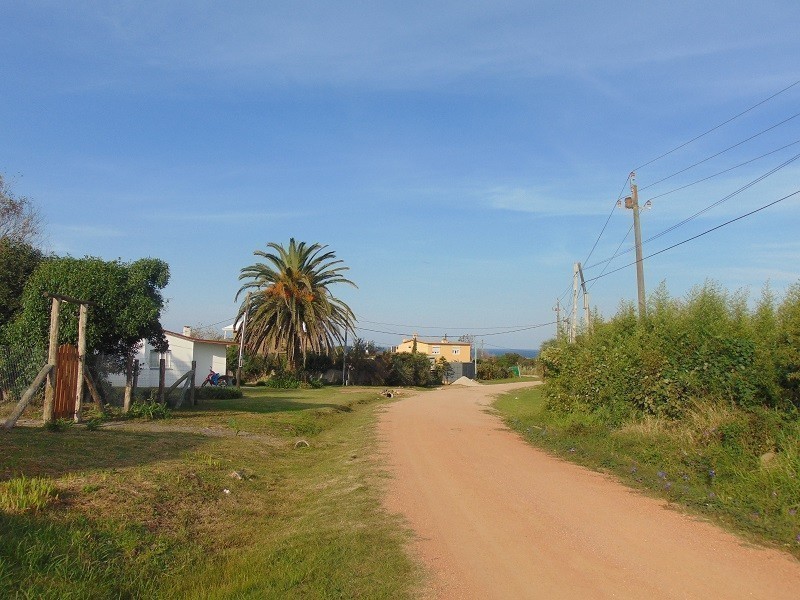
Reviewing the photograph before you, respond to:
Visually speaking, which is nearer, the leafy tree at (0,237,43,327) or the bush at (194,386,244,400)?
the leafy tree at (0,237,43,327)

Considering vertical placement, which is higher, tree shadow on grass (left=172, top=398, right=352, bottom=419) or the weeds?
tree shadow on grass (left=172, top=398, right=352, bottom=419)

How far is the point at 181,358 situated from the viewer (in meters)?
43.6

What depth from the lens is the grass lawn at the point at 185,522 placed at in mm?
6461

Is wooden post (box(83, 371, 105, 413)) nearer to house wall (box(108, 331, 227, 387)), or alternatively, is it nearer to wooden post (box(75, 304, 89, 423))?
wooden post (box(75, 304, 89, 423))

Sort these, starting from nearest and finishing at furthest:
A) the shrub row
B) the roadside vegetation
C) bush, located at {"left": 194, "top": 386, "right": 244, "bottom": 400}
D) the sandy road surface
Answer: the sandy road surface → the roadside vegetation → the shrub row → bush, located at {"left": 194, "top": 386, "right": 244, "bottom": 400}

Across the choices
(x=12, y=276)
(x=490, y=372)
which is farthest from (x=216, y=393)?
(x=490, y=372)

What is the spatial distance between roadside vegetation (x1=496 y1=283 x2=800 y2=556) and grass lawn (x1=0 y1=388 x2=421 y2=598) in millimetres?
4518

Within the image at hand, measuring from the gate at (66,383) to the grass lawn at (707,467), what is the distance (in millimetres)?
11221

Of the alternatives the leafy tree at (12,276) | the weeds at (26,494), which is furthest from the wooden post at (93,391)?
the weeds at (26,494)

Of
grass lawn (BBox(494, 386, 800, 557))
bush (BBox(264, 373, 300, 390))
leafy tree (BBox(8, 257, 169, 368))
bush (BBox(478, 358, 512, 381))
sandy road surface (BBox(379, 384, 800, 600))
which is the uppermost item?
leafy tree (BBox(8, 257, 169, 368))

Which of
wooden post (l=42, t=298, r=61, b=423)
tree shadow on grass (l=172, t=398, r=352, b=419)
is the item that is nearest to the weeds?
wooden post (l=42, t=298, r=61, b=423)

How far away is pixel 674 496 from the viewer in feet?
32.6

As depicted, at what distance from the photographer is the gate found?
1575 cm

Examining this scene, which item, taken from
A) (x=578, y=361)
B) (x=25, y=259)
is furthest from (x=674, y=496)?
(x=25, y=259)
